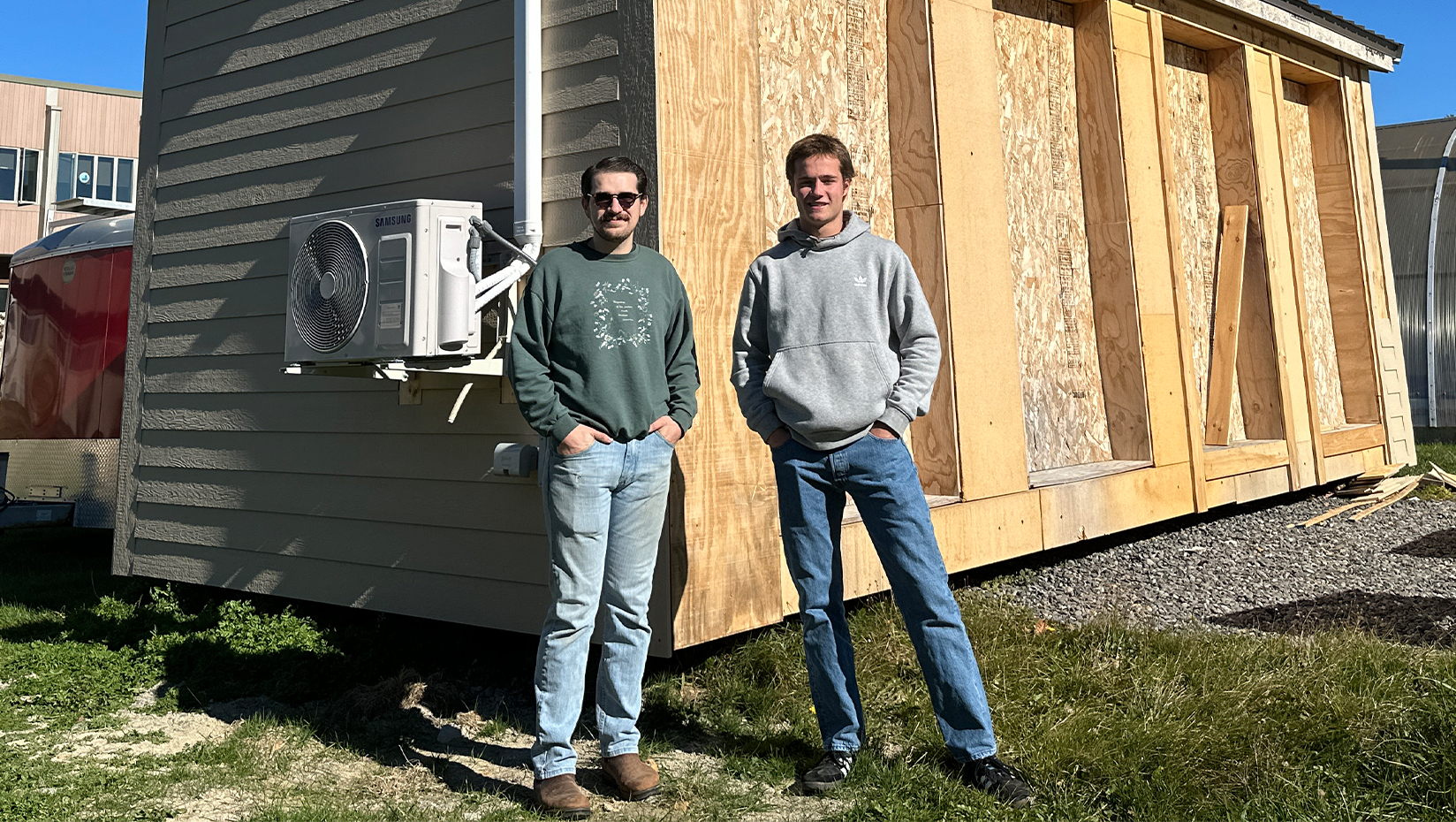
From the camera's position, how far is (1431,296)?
16812 millimetres

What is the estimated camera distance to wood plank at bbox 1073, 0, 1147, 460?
21.4 ft

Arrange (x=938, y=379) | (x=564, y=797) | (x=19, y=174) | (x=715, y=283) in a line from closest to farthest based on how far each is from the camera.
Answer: (x=564, y=797), (x=715, y=283), (x=938, y=379), (x=19, y=174)

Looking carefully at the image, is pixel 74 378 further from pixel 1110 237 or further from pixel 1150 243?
pixel 1150 243

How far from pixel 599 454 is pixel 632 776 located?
3.26 ft

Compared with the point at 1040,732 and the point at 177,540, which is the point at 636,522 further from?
the point at 177,540

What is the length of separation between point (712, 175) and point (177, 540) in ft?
12.6

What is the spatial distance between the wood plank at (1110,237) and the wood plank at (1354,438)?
2.95m

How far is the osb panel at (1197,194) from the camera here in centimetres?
775

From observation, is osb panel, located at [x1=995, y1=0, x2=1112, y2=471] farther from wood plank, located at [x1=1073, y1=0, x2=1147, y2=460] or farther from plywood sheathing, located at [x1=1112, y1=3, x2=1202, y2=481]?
plywood sheathing, located at [x1=1112, y1=3, x2=1202, y2=481]

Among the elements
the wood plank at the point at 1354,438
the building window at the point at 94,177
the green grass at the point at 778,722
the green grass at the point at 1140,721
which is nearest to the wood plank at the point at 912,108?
the green grass at the point at 778,722

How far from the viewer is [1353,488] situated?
9.04 m

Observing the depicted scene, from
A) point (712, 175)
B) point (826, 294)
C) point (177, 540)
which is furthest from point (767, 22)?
point (177, 540)

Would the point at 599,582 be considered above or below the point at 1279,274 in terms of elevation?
below

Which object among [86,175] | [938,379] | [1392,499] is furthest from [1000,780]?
[86,175]
